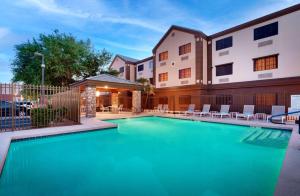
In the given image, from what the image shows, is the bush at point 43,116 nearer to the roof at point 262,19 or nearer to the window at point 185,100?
the window at point 185,100

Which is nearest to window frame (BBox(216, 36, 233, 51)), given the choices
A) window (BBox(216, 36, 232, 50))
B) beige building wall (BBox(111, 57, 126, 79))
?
window (BBox(216, 36, 232, 50))

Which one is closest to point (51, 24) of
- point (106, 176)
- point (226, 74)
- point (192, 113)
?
point (192, 113)

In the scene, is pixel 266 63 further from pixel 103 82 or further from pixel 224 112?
pixel 103 82

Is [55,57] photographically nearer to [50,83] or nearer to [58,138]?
[50,83]

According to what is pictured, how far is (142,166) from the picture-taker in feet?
17.0

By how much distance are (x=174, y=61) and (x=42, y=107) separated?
1576 centimetres

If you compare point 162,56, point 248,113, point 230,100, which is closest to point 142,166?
point 248,113

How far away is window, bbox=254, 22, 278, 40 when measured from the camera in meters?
14.4

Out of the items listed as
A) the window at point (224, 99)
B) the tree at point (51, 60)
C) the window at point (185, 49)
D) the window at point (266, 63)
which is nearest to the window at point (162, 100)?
the window at point (185, 49)

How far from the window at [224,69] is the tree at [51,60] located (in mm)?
16334

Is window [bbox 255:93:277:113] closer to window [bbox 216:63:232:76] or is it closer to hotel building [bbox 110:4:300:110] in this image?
hotel building [bbox 110:4:300:110]

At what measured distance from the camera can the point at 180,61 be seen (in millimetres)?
20875

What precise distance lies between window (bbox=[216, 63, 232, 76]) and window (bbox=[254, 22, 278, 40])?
341cm

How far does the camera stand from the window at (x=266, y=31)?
14.4m
